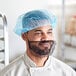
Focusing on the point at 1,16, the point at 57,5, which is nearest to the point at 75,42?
the point at 57,5

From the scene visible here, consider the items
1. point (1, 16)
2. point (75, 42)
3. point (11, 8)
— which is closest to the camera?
point (1, 16)

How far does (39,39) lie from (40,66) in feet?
0.51

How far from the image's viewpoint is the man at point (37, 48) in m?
1.17

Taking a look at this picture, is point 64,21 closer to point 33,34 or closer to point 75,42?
point 75,42

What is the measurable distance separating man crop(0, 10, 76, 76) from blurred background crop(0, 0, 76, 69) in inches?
29.1

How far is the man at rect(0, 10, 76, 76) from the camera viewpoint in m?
1.17

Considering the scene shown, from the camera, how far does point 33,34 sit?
1.18 metres

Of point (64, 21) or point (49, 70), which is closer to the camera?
point (49, 70)

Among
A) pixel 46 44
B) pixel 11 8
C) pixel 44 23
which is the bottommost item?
pixel 46 44

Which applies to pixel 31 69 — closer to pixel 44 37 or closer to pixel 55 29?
pixel 44 37

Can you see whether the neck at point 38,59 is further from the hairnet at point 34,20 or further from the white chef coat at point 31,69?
the hairnet at point 34,20

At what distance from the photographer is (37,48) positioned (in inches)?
46.1

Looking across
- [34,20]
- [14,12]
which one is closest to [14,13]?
[14,12]

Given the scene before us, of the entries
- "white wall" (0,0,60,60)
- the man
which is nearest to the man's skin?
the man
